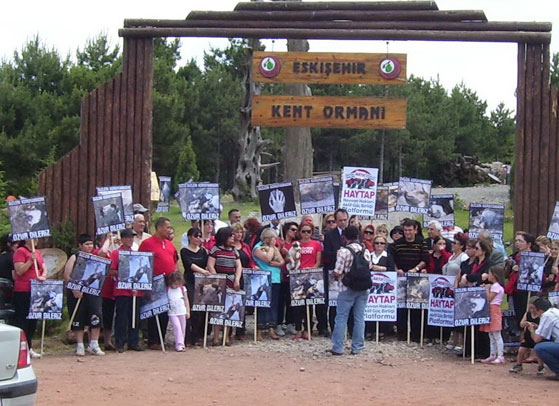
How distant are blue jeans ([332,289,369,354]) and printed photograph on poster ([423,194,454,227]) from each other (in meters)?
2.61

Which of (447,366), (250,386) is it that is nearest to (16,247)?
(250,386)

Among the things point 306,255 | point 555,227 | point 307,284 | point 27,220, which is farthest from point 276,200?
point 555,227

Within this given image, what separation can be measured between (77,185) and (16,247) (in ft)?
7.62

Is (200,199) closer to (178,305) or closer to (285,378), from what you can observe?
(178,305)

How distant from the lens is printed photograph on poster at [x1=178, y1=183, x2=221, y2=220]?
13.7 metres

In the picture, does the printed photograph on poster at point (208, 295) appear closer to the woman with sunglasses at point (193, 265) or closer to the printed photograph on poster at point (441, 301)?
the woman with sunglasses at point (193, 265)

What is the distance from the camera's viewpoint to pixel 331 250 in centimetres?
A: 1328

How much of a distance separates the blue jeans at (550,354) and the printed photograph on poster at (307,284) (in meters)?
3.42

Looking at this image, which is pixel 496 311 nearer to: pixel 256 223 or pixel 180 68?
pixel 256 223

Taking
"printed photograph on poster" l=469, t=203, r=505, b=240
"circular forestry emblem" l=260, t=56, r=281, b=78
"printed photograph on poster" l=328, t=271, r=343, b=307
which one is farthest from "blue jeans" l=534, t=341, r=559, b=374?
"circular forestry emblem" l=260, t=56, r=281, b=78

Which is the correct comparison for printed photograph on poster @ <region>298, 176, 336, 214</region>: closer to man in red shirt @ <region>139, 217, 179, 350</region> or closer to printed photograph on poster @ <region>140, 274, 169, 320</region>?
man in red shirt @ <region>139, 217, 179, 350</region>

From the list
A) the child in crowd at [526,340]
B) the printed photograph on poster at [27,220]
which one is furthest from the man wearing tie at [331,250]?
the printed photograph on poster at [27,220]

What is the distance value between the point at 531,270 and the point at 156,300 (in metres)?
5.05

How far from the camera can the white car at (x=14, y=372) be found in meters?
7.30
